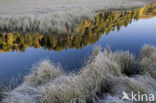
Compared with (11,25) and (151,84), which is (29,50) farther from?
(151,84)

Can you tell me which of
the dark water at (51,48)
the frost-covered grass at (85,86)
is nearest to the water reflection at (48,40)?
the dark water at (51,48)

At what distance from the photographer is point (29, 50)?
10469 millimetres

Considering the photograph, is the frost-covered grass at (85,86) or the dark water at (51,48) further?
the dark water at (51,48)

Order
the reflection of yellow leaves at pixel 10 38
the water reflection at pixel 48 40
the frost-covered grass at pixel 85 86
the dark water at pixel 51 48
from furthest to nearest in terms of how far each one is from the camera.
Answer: the reflection of yellow leaves at pixel 10 38
the water reflection at pixel 48 40
the dark water at pixel 51 48
the frost-covered grass at pixel 85 86

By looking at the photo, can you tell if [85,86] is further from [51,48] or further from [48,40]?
[48,40]

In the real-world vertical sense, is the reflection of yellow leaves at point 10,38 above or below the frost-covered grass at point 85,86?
below

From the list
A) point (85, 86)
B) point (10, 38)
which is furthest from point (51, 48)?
point (85, 86)

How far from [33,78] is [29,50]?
5.44 metres

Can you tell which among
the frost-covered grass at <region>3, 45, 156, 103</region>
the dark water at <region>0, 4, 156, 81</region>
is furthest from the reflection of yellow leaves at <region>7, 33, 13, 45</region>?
the frost-covered grass at <region>3, 45, 156, 103</region>

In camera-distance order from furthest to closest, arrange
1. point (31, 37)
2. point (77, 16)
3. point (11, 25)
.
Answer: point (77, 16) < point (11, 25) < point (31, 37)

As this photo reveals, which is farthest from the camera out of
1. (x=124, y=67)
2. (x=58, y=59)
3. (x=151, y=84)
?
(x=58, y=59)

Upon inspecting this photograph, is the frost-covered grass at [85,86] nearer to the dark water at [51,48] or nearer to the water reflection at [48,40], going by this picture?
the dark water at [51,48]

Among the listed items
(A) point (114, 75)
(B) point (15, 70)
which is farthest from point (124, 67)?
(B) point (15, 70)

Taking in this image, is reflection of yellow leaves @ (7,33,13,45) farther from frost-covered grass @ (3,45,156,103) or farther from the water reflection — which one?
frost-covered grass @ (3,45,156,103)
